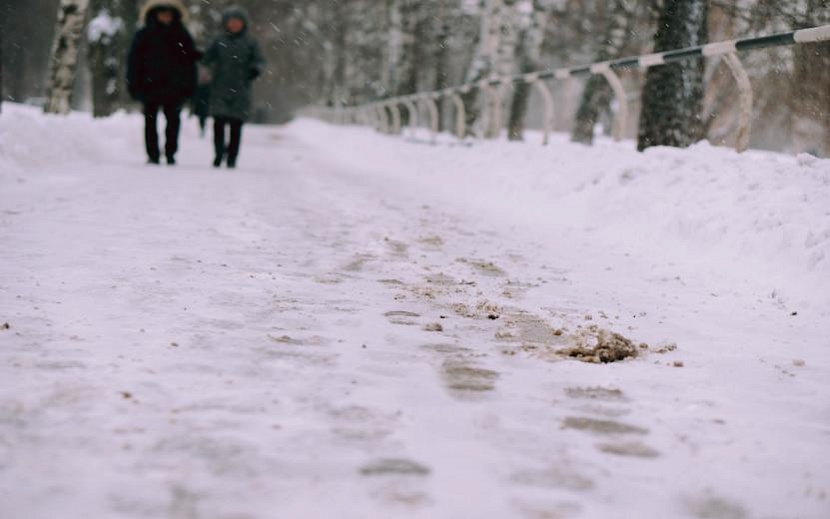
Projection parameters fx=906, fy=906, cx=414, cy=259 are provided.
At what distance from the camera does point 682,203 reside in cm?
654

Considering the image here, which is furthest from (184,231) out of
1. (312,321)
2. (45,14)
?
(45,14)

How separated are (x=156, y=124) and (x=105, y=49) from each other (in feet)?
22.2

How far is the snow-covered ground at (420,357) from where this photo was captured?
2027 millimetres

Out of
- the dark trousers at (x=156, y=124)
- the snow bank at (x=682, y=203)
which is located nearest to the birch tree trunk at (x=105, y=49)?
the dark trousers at (x=156, y=124)

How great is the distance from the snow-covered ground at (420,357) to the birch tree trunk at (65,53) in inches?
287

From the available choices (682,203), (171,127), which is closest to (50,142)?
(171,127)

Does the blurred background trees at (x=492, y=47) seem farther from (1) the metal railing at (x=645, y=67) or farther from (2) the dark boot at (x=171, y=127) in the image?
(2) the dark boot at (x=171, y=127)

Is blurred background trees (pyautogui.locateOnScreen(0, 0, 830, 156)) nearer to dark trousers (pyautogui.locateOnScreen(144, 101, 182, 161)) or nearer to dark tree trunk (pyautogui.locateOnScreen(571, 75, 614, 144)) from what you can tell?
dark tree trunk (pyautogui.locateOnScreen(571, 75, 614, 144))

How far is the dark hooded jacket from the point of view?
10914 millimetres

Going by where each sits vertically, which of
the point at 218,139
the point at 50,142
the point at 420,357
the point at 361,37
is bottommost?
the point at 420,357

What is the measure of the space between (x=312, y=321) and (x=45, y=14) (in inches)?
2146

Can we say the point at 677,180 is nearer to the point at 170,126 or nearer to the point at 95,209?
the point at 95,209

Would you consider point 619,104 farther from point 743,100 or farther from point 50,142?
point 50,142

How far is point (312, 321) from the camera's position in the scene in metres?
3.62
